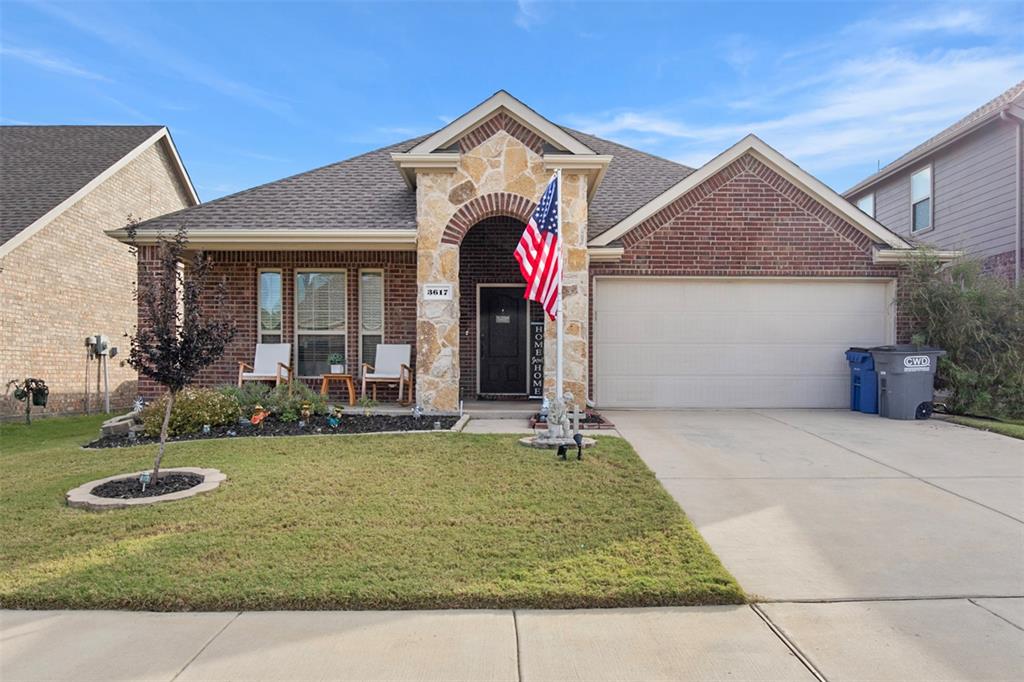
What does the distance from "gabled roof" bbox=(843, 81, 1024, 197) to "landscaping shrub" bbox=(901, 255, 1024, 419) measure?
420cm

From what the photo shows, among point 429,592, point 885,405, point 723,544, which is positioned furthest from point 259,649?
point 885,405

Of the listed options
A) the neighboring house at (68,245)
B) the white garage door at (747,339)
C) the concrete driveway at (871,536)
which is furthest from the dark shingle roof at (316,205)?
the concrete driveway at (871,536)

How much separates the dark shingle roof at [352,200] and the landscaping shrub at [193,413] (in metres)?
3.11

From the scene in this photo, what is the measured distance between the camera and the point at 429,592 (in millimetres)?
3348

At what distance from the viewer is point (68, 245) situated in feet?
43.6

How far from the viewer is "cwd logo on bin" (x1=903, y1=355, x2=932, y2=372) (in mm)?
9484

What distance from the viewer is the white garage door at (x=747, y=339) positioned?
10.8 meters

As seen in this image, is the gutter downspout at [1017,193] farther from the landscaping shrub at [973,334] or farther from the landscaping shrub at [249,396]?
the landscaping shrub at [249,396]

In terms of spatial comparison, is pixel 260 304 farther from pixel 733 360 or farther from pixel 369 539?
pixel 733 360

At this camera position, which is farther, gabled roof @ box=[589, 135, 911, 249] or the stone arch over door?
gabled roof @ box=[589, 135, 911, 249]

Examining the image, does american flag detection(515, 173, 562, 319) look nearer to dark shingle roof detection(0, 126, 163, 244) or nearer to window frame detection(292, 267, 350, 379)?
window frame detection(292, 267, 350, 379)

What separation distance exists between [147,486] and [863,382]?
409 inches

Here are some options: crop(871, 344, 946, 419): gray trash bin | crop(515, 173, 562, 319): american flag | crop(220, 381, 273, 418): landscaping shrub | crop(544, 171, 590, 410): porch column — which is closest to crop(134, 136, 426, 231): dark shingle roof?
crop(544, 171, 590, 410): porch column

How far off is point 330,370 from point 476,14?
267 inches
